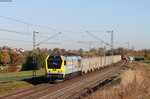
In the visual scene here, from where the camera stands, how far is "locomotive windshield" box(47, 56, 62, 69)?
28.7 meters

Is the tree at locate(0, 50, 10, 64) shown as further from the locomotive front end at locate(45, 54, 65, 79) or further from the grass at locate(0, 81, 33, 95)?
the grass at locate(0, 81, 33, 95)

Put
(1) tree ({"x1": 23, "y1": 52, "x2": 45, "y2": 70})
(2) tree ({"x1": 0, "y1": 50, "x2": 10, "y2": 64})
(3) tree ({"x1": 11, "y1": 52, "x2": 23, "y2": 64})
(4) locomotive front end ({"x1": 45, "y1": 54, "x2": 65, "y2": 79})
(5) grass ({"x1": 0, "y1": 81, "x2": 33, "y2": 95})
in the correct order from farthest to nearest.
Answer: (3) tree ({"x1": 11, "y1": 52, "x2": 23, "y2": 64})
(2) tree ({"x1": 0, "y1": 50, "x2": 10, "y2": 64})
(1) tree ({"x1": 23, "y1": 52, "x2": 45, "y2": 70})
(4) locomotive front end ({"x1": 45, "y1": 54, "x2": 65, "y2": 79})
(5) grass ({"x1": 0, "y1": 81, "x2": 33, "y2": 95})

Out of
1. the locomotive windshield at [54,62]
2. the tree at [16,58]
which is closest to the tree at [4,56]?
the tree at [16,58]

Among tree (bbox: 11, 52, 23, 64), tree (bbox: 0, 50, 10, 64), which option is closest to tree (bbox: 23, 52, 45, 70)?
tree (bbox: 0, 50, 10, 64)

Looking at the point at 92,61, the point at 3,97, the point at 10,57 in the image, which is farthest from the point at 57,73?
the point at 10,57

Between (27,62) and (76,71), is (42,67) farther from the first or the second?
(76,71)

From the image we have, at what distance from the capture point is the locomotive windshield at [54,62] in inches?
1129

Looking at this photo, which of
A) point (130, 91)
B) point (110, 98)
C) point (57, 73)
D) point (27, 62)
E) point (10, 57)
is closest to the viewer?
point (110, 98)

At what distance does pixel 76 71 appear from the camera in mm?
36438

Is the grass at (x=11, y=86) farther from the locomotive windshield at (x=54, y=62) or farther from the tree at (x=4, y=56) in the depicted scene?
the tree at (x=4, y=56)

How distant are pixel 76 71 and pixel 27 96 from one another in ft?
55.2

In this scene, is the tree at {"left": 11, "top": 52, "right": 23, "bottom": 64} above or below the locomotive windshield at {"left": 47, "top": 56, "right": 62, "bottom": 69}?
below

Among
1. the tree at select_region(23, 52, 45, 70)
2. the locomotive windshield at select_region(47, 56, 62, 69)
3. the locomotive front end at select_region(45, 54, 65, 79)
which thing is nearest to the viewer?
the locomotive front end at select_region(45, 54, 65, 79)

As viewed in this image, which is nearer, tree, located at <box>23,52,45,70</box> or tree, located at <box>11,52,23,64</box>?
tree, located at <box>23,52,45,70</box>
